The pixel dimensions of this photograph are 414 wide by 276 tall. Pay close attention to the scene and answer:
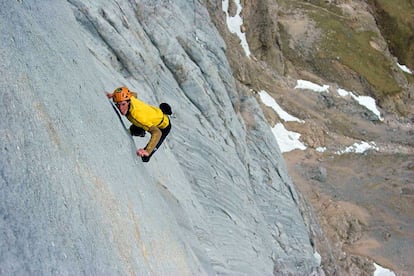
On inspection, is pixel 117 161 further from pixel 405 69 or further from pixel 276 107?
pixel 405 69

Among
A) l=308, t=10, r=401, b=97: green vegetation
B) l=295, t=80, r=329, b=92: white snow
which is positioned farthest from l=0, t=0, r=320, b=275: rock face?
l=308, t=10, r=401, b=97: green vegetation

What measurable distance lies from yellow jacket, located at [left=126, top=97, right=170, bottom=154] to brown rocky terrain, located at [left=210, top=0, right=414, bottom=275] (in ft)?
79.6

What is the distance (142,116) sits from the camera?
39.7 ft

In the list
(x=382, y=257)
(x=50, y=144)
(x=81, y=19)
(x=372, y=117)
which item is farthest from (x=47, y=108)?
(x=372, y=117)

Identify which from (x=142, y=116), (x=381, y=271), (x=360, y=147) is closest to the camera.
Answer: (x=142, y=116)

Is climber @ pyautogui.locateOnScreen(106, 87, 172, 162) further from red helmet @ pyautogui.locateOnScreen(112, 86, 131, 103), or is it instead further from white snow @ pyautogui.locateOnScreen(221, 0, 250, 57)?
white snow @ pyautogui.locateOnScreen(221, 0, 250, 57)

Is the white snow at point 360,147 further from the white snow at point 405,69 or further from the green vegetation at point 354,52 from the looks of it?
the white snow at point 405,69

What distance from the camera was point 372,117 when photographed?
6303cm

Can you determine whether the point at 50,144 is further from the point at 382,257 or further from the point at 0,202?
the point at 382,257

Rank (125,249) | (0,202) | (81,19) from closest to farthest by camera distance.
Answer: (0,202) < (125,249) < (81,19)

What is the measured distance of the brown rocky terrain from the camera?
42781 mm

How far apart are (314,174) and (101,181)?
4084 centimetres

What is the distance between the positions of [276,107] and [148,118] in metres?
45.5

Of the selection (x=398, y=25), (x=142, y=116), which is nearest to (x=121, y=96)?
(x=142, y=116)
